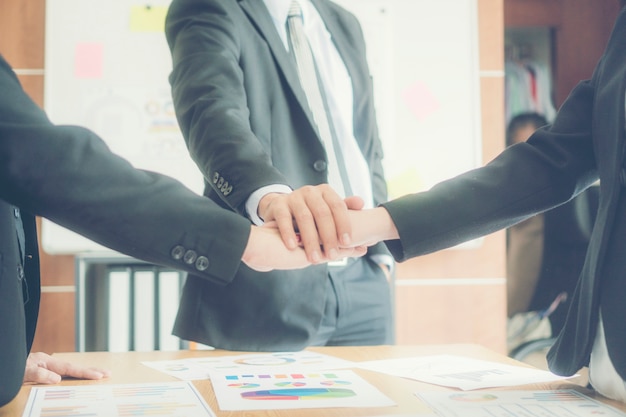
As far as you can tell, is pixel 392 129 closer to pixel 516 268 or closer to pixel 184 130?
pixel 516 268

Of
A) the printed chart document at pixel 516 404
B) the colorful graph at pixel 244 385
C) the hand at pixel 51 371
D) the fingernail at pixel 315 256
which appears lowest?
the printed chart document at pixel 516 404

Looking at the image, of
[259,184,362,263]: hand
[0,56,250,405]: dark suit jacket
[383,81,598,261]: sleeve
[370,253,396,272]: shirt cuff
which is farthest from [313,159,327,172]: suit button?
[0,56,250,405]: dark suit jacket

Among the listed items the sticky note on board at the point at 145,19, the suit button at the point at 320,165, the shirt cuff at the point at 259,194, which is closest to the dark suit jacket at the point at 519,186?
the shirt cuff at the point at 259,194

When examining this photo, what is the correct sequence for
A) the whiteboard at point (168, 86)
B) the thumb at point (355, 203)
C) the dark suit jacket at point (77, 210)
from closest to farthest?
1. the dark suit jacket at point (77, 210)
2. the thumb at point (355, 203)
3. the whiteboard at point (168, 86)

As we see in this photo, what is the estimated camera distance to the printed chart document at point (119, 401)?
0.87m

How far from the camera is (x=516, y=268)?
12.3 feet

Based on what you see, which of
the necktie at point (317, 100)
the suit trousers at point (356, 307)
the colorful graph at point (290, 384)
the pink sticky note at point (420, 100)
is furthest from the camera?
Result: the pink sticky note at point (420, 100)

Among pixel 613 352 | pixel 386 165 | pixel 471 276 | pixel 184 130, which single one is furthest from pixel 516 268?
pixel 613 352

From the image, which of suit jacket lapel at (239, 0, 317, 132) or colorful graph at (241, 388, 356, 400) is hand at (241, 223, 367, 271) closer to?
colorful graph at (241, 388, 356, 400)

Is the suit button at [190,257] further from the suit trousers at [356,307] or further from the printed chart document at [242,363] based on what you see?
the suit trousers at [356,307]

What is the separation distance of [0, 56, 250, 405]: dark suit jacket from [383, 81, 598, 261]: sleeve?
29 centimetres

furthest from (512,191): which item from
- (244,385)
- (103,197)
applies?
(103,197)

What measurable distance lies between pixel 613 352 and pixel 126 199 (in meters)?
0.60

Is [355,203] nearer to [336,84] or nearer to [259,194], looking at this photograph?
[259,194]
